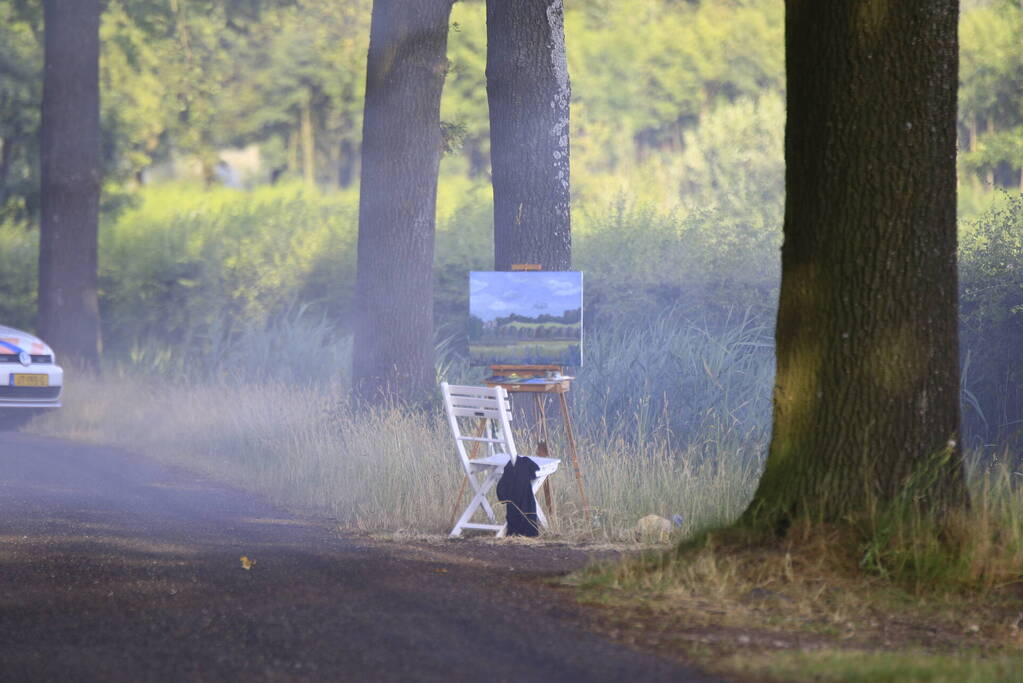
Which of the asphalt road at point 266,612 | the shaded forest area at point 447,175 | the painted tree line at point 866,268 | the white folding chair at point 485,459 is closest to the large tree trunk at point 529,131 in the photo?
the shaded forest area at point 447,175

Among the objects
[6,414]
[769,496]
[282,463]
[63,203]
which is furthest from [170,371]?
[769,496]

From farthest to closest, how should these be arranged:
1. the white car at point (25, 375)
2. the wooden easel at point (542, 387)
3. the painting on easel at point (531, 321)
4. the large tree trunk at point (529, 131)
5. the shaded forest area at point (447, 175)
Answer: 1. the shaded forest area at point (447, 175)
2. the white car at point (25, 375)
3. the large tree trunk at point (529, 131)
4. the painting on easel at point (531, 321)
5. the wooden easel at point (542, 387)

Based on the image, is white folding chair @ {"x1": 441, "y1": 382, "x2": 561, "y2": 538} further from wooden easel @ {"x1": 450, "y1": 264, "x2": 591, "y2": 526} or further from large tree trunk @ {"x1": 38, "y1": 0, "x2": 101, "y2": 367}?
A: large tree trunk @ {"x1": 38, "y1": 0, "x2": 101, "y2": 367}

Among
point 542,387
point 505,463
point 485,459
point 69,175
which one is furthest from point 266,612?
point 69,175

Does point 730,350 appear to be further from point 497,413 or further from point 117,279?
point 117,279

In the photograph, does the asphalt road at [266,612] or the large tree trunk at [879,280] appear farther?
the large tree trunk at [879,280]

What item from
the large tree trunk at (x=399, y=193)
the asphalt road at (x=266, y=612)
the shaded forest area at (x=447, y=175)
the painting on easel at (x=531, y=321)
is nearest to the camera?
the asphalt road at (x=266, y=612)

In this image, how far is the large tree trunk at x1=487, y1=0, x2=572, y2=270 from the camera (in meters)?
14.0

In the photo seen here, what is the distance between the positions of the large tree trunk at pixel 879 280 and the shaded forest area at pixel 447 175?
6826 mm

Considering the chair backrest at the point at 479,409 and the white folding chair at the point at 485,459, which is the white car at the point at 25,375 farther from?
the white folding chair at the point at 485,459

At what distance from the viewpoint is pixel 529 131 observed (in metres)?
14.1

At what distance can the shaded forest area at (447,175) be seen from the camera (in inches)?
797

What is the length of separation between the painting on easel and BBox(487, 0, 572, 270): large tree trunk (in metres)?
2.67

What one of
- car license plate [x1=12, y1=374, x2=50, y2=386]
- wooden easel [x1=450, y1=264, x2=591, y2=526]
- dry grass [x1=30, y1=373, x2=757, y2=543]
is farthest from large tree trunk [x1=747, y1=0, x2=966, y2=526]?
car license plate [x1=12, y1=374, x2=50, y2=386]
